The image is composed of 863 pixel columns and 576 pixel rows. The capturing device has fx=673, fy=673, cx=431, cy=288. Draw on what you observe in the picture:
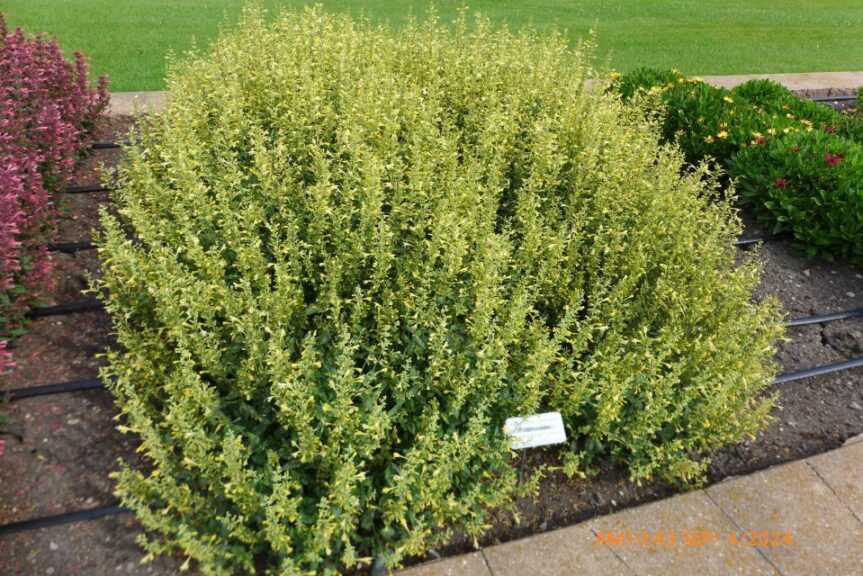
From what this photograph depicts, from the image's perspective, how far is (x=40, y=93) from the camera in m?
4.65

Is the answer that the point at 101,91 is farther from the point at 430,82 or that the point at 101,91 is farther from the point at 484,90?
the point at 484,90

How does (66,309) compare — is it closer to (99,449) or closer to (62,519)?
(99,449)

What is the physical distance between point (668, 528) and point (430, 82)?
3.91 meters

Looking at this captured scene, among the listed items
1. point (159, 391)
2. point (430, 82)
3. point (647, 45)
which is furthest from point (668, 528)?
point (647, 45)

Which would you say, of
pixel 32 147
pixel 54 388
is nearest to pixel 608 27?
pixel 32 147

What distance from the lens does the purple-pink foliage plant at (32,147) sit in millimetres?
3377

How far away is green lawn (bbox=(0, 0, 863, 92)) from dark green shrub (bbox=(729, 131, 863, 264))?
251 cm

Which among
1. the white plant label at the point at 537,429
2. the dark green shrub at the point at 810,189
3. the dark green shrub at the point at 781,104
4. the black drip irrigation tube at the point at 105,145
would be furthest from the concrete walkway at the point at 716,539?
the black drip irrigation tube at the point at 105,145

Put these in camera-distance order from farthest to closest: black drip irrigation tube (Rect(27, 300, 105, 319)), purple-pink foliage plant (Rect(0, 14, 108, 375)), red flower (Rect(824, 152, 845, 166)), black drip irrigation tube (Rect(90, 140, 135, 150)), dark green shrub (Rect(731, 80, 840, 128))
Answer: dark green shrub (Rect(731, 80, 840, 128)) → black drip irrigation tube (Rect(90, 140, 135, 150)) → red flower (Rect(824, 152, 845, 166)) → black drip irrigation tube (Rect(27, 300, 105, 319)) → purple-pink foliage plant (Rect(0, 14, 108, 375))

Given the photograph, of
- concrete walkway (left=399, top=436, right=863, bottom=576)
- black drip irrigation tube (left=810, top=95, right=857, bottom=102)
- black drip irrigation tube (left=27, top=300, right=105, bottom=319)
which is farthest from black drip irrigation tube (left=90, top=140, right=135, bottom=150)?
black drip irrigation tube (left=810, top=95, right=857, bottom=102)

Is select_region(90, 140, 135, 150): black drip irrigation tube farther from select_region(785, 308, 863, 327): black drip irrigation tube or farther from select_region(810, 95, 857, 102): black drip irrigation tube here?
select_region(810, 95, 857, 102): black drip irrigation tube

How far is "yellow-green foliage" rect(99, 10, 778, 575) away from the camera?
2.53m

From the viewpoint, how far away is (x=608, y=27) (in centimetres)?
1101

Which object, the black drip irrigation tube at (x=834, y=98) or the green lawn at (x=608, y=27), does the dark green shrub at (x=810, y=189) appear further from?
the black drip irrigation tube at (x=834, y=98)
